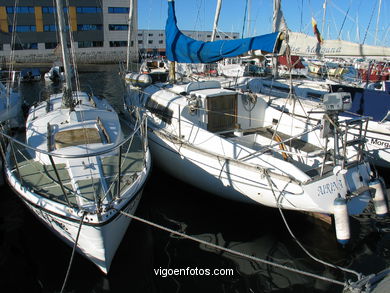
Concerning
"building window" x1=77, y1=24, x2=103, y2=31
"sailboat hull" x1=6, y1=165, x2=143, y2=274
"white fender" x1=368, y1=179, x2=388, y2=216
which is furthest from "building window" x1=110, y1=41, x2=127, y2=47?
"white fender" x1=368, y1=179, x2=388, y2=216

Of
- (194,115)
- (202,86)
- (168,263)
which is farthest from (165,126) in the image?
(168,263)

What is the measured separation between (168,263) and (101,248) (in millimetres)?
1509

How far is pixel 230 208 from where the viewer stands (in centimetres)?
844

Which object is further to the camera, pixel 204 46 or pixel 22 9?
pixel 22 9

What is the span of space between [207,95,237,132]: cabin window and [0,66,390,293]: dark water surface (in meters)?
2.26

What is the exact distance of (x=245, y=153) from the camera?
24.2 feet

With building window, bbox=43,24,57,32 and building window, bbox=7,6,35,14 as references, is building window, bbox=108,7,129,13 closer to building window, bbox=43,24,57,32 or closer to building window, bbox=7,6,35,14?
building window, bbox=43,24,57,32

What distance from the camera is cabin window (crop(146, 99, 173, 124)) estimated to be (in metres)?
9.65

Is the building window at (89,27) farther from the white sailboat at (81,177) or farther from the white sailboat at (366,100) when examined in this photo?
the white sailboat at (366,100)

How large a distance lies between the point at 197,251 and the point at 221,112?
4.31m

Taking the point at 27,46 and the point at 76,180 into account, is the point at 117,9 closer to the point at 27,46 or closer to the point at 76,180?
the point at 27,46

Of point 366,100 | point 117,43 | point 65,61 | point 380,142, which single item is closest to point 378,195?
point 380,142

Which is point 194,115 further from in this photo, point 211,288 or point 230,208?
point 211,288

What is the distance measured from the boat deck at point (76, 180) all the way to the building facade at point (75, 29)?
1718 inches
